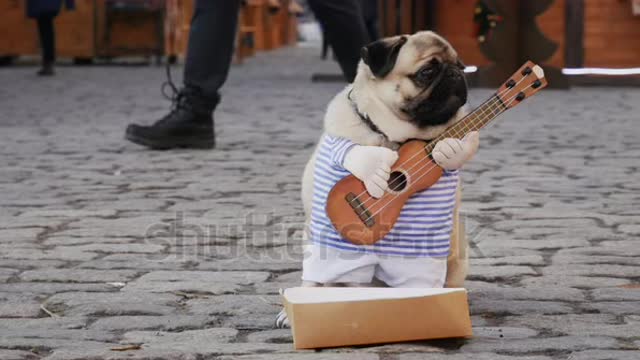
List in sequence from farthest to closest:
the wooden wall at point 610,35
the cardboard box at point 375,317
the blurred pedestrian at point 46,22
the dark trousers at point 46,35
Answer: the dark trousers at point 46,35
the blurred pedestrian at point 46,22
the wooden wall at point 610,35
the cardboard box at point 375,317

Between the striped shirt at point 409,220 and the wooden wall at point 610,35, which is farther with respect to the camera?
the wooden wall at point 610,35

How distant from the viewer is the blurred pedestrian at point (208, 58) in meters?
6.35

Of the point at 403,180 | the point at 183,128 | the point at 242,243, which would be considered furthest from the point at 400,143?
the point at 183,128

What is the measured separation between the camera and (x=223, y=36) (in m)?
6.89

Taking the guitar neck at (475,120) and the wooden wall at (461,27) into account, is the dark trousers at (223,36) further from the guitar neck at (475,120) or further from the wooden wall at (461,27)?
the wooden wall at (461,27)

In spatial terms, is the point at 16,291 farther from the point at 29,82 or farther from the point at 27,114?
the point at 29,82

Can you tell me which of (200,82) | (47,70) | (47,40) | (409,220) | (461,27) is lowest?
(47,70)

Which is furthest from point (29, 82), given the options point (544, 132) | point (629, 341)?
point (629, 341)

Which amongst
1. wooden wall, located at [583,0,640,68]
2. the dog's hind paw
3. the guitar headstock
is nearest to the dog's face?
the guitar headstock

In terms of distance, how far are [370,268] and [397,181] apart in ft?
0.73

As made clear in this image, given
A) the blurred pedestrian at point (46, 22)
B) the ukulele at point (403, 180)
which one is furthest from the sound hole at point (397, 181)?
the blurred pedestrian at point (46, 22)

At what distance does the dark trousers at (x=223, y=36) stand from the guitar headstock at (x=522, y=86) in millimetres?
3230

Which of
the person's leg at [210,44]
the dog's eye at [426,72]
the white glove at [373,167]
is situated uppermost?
the dog's eye at [426,72]

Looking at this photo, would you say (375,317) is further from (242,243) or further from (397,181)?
(242,243)
